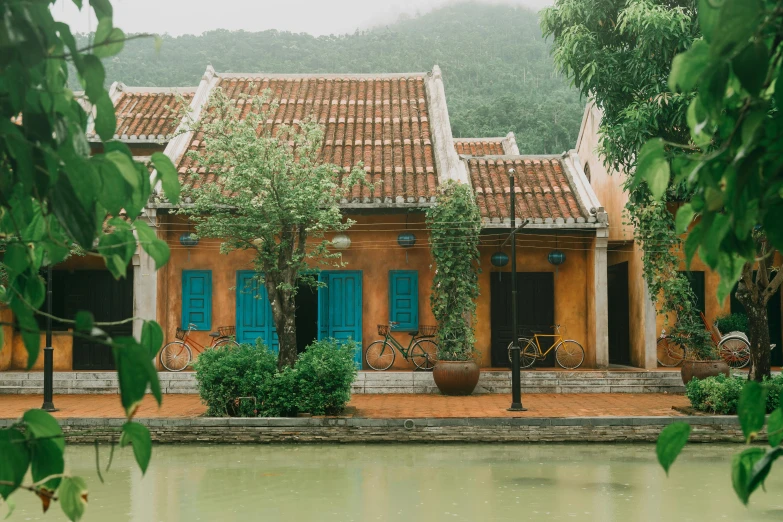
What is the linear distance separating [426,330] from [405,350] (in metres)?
0.54

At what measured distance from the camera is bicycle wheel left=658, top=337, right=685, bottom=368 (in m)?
16.0

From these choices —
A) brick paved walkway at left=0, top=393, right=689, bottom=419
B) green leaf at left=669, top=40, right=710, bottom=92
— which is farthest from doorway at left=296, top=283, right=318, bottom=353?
green leaf at left=669, top=40, right=710, bottom=92

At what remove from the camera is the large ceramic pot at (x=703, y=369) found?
13.5 metres

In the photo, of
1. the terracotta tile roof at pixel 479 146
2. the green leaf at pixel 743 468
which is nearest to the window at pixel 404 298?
the terracotta tile roof at pixel 479 146

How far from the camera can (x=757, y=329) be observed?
12211 mm

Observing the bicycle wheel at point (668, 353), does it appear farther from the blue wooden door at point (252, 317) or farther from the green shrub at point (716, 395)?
the blue wooden door at point (252, 317)

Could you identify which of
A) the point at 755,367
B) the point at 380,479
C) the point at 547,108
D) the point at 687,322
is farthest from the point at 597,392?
the point at 547,108

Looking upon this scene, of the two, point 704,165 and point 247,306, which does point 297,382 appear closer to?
point 247,306

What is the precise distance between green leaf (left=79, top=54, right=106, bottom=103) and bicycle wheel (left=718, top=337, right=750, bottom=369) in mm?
15584

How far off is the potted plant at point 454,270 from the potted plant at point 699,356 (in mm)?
3440

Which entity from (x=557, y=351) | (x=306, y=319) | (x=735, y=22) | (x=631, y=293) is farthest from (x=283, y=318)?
(x=735, y=22)

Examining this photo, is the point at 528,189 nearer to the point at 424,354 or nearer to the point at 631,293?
the point at 631,293

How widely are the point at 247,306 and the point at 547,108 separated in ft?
72.4

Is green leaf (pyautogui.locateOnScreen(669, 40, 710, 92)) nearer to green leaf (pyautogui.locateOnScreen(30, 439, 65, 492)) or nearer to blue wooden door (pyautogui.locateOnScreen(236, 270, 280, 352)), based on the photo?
green leaf (pyautogui.locateOnScreen(30, 439, 65, 492))
